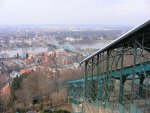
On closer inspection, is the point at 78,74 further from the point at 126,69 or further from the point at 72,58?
the point at 72,58

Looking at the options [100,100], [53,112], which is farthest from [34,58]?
[100,100]

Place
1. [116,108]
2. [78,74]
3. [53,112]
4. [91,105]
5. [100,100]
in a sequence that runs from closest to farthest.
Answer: [116,108] → [100,100] → [91,105] → [53,112] → [78,74]

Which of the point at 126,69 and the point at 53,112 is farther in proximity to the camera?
the point at 53,112

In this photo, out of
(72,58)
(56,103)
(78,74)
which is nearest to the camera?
(56,103)

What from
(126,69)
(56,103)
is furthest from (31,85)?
(126,69)

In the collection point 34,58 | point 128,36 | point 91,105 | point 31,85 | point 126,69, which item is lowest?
point 34,58

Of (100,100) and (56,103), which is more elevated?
(100,100)
